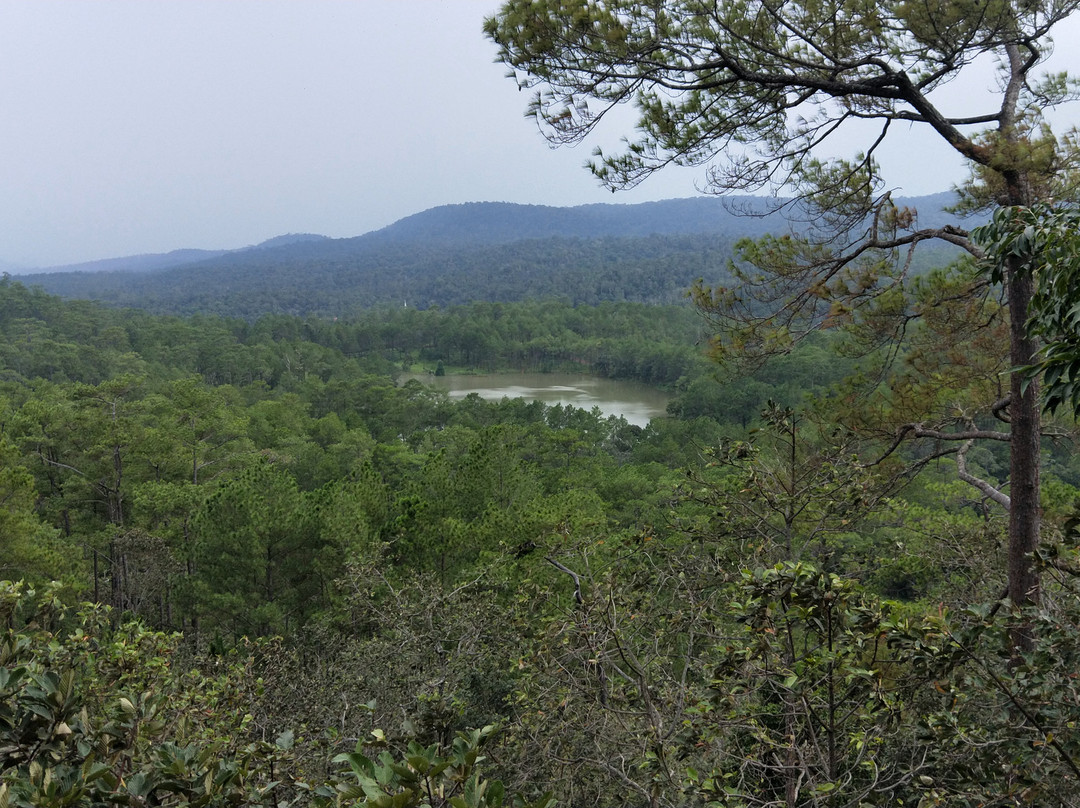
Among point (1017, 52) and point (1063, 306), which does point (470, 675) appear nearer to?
point (1063, 306)

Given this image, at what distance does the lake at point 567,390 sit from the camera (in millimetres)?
37625

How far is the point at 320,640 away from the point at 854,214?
6.80 meters

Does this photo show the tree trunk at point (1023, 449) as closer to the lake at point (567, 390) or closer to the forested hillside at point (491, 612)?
the forested hillside at point (491, 612)

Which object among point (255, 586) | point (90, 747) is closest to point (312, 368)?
point (255, 586)

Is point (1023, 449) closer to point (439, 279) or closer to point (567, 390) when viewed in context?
point (567, 390)

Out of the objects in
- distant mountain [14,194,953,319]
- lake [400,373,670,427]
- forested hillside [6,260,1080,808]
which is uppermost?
distant mountain [14,194,953,319]

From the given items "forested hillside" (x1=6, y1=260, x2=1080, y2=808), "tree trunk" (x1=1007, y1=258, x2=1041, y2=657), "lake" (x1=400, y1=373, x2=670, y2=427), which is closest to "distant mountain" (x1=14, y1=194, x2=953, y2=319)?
"lake" (x1=400, y1=373, x2=670, y2=427)

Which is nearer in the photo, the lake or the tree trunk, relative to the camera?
the tree trunk

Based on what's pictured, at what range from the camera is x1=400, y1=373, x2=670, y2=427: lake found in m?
37.6

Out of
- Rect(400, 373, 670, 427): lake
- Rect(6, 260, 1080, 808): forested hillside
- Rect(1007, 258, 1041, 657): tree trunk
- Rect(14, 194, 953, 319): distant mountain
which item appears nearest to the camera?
Rect(6, 260, 1080, 808): forested hillside

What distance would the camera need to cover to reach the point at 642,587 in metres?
3.38

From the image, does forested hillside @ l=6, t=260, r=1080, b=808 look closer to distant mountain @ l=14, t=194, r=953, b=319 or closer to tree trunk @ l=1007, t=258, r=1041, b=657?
tree trunk @ l=1007, t=258, r=1041, b=657

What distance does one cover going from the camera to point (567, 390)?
145 feet

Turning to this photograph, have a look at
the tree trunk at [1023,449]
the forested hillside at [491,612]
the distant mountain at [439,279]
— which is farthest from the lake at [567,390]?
the tree trunk at [1023,449]
